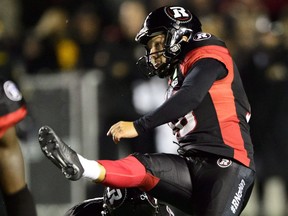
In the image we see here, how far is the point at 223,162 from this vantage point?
5539mm

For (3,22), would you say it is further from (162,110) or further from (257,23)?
(162,110)

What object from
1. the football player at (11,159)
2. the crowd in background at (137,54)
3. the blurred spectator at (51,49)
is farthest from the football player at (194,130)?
the blurred spectator at (51,49)

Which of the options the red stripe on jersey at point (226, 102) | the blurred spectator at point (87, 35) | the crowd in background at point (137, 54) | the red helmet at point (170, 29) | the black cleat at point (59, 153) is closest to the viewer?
the black cleat at point (59, 153)

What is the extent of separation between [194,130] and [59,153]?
0.94 m

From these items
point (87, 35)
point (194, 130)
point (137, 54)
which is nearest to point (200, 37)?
point (194, 130)

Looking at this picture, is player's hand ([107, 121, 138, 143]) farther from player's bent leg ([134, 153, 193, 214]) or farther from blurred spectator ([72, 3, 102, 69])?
blurred spectator ([72, 3, 102, 69])

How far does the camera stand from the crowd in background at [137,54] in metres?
8.97

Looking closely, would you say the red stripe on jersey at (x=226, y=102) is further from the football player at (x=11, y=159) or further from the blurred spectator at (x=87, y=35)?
the blurred spectator at (x=87, y=35)

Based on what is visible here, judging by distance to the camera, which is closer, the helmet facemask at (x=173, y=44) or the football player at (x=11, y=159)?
the football player at (x=11, y=159)

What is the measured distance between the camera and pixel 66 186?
9.30 metres

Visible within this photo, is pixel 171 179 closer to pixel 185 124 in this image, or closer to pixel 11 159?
pixel 185 124

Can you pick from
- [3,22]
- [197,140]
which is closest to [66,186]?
[3,22]

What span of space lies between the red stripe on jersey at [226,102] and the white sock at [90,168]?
81 cm

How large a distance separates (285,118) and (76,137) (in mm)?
1958
